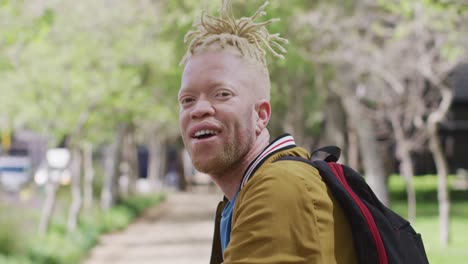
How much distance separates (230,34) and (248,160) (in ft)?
1.09

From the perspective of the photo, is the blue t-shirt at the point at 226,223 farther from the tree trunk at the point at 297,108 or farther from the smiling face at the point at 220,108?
the tree trunk at the point at 297,108

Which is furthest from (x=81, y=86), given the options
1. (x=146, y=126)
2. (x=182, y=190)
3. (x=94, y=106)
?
(x=182, y=190)

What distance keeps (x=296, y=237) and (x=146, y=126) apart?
4868 cm

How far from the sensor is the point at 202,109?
7.20 ft

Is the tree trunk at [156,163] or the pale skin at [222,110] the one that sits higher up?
the pale skin at [222,110]

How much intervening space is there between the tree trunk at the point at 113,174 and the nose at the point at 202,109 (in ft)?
86.6

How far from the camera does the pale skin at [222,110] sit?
2.19m

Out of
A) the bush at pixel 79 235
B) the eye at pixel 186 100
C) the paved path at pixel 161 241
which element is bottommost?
the paved path at pixel 161 241

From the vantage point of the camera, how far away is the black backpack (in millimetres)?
2062

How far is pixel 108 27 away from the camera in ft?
69.4

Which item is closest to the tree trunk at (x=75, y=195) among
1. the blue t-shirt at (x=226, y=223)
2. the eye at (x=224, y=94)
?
the blue t-shirt at (x=226, y=223)

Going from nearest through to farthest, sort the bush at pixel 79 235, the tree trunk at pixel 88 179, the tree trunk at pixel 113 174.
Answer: the bush at pixel 79 235 → the tree trunk at pixel 88 179 → the tree trunk at pixel 113 174

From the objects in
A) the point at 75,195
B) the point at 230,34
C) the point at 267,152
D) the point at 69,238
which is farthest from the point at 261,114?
the point at 75,195

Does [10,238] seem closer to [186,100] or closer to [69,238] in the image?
[69,238]
